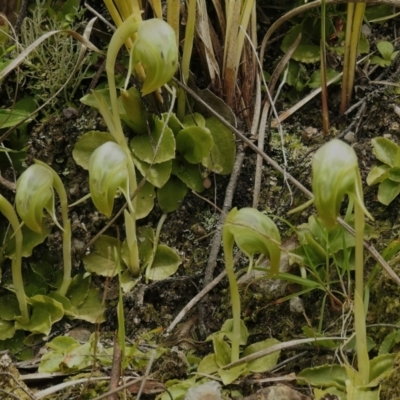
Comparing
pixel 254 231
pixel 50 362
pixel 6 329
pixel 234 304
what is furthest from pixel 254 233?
pixel 6 329

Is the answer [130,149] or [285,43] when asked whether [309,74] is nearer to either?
A: [285,43]

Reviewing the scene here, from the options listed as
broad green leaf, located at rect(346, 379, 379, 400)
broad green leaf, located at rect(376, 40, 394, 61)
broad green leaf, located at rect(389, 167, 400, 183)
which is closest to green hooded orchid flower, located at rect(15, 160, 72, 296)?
broad green leaf, located at rect(346, 379, 379, 400)

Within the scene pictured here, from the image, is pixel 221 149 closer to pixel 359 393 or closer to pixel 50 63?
pixel 50 63

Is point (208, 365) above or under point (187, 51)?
under

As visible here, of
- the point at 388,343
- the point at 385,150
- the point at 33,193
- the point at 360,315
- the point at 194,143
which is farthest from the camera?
the point at 194,143

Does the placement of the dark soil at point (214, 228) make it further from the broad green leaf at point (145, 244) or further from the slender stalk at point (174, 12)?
the slender stalk at point (174, 12)

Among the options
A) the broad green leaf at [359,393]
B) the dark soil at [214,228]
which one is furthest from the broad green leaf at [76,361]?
the broad green leaf at [359,393]

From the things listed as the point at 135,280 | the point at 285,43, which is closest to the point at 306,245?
the point at 135,280
